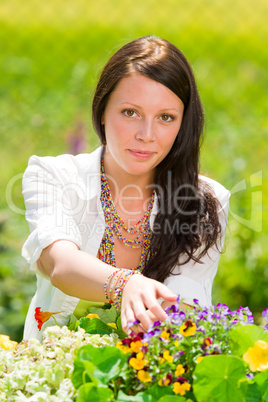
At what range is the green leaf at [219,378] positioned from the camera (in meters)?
1.10

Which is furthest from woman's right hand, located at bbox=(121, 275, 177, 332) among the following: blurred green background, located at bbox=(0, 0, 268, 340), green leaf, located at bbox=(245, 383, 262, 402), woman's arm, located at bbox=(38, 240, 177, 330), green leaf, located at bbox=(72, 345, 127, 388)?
blurred green background, located at bbox=(0, 0, 268, 340)

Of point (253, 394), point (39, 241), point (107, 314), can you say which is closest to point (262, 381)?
point (253, 394)

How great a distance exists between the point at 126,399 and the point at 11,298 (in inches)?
77.6

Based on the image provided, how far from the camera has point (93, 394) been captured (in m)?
1.10

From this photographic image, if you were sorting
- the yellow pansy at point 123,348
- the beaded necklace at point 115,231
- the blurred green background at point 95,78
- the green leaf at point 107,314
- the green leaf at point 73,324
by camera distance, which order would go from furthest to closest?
1. the blurred green background at point 95,78
2. the beaded necklace at point 115,231
3. the green leaf at point 107,314
4. the green leaf at point 73,324
5. the yellow pansy at point 123,348

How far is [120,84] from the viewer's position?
184 cm

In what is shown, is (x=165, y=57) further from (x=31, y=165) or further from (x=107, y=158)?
(x=31, y=165)

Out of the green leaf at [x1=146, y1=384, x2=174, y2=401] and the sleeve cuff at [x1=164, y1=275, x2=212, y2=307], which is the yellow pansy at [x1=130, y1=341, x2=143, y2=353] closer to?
the green leaf at [x1=146, y1=384, x2=174, y2=401]

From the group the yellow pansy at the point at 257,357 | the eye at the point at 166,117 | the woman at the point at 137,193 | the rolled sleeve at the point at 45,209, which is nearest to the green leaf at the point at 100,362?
the yellow pansy at the point at 257,357

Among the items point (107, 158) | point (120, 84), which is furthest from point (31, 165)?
point (120, 84)

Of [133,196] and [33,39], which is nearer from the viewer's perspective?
[133,196]

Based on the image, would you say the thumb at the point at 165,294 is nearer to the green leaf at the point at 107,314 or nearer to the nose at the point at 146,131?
the green leaf at the point at 107,314

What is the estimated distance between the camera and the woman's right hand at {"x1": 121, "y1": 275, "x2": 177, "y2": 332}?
4.08 feet

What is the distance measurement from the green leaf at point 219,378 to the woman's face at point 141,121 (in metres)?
0.79
